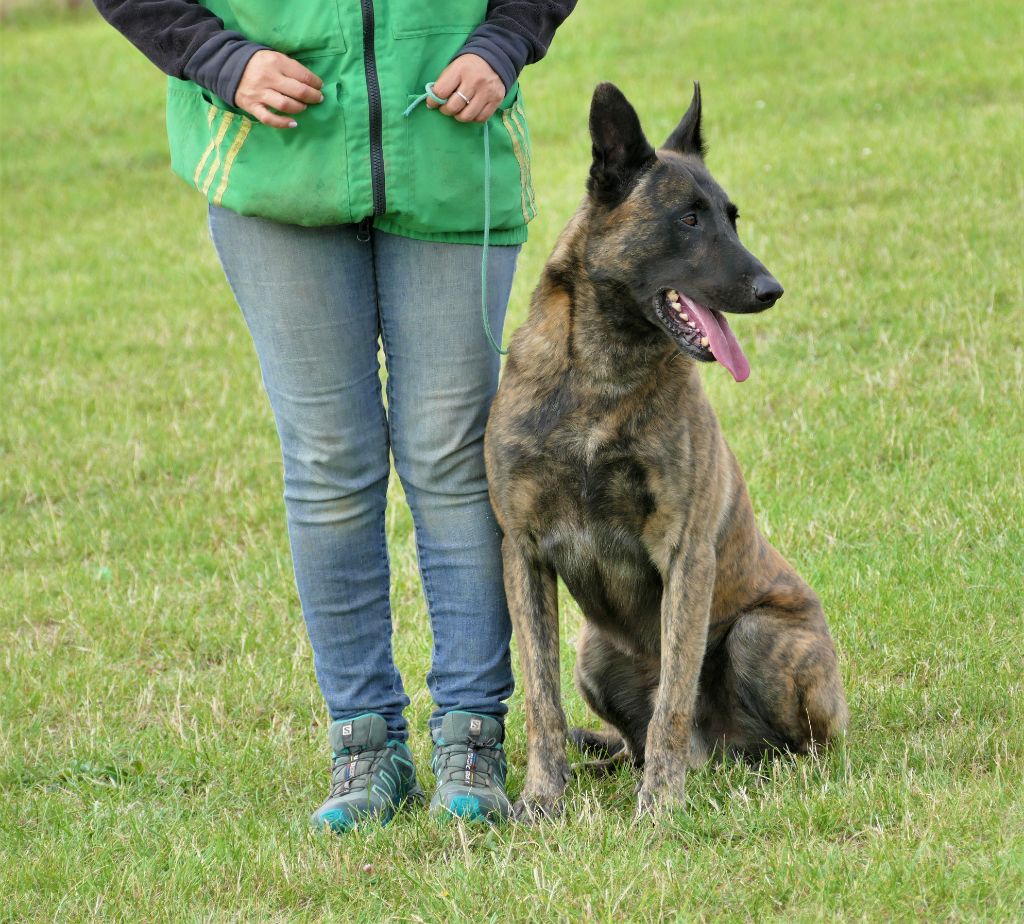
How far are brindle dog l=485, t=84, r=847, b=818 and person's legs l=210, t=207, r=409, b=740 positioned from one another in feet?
1.09

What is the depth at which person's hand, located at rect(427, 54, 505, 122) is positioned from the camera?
122 inches

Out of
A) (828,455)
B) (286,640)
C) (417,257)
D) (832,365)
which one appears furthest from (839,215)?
(417,257)

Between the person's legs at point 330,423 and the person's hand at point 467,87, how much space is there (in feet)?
1.23

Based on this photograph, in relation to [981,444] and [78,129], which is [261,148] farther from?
[78,129]

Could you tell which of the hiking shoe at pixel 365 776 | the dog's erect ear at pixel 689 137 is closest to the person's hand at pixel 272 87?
the dog's erect ear at pixel 689 137

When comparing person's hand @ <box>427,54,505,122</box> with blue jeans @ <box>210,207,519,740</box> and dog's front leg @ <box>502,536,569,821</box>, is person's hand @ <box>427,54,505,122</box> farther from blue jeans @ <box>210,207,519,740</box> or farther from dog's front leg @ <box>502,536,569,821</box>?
→ dog's front leg @ <box>502,536,569,821</box>

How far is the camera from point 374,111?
10.1ft

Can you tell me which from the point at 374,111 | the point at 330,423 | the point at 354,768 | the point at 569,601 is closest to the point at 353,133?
the point at 374,111

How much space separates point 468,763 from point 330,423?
0.92m

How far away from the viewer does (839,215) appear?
923cm

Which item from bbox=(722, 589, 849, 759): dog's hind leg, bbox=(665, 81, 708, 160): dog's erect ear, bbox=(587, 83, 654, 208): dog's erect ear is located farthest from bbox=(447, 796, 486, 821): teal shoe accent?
bbox=(665, 81, 708, 160): dog's erect ear

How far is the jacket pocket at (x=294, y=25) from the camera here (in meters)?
3.04

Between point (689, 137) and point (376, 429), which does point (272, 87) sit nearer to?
point (376, 429)

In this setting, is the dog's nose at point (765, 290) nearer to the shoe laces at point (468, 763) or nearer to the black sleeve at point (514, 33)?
the black sleeve at point (514, 33)
